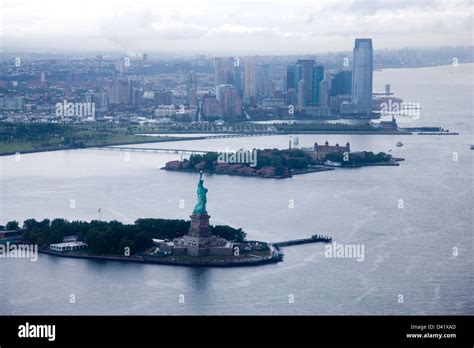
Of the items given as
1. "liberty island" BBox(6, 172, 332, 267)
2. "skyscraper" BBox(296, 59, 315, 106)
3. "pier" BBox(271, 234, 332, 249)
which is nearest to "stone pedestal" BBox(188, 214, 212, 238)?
"liberty island" BBox(6, 172, 332, 267)

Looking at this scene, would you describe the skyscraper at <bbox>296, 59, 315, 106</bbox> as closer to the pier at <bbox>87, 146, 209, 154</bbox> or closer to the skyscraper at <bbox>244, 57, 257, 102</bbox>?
the skyscraper at <bbox>244, 57, 257, 102</bbox>

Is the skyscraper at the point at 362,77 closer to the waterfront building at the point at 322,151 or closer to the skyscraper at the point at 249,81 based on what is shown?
the skyscraper at the point at 249,81

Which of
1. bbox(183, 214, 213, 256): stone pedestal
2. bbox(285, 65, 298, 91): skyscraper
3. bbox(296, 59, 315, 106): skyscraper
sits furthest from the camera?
bbox(285, 65, 298, 91): skyscraper

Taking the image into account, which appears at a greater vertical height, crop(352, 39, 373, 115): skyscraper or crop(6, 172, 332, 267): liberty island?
crop(352, 39, 373, 115): skyscraper

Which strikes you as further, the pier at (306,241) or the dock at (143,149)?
the dock at (143,149)

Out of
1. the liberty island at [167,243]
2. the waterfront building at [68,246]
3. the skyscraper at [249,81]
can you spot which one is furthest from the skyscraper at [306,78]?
the waterfront building at [68,246]

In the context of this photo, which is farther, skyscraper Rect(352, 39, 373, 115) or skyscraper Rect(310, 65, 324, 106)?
skyscraper Rect(310, 65, 324, 106)

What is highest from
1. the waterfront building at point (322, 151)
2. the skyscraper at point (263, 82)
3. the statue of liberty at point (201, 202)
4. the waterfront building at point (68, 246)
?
the skyscraper at point (263, 82)

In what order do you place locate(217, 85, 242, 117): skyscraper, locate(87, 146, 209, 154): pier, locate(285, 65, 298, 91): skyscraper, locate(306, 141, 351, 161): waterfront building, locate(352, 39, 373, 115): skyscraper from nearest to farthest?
locate(306, 141, 351, 161): waterfront building, locate(87, 146, 209, 154): pier, locate(217, 85, 242, 117): skyscraper, locate(352, 39, 373, 115): skyscraper, locate(285, 65, 298, 91): skyscraper
